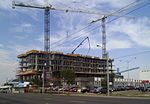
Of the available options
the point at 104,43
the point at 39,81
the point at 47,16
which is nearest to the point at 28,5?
the point at 47,16

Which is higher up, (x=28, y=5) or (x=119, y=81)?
(x=28, y=5)

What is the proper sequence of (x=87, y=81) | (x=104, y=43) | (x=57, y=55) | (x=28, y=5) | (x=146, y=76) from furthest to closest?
(x=57, y=55) → (x=87, y=81) → (x=104, y=43) → (x=146, y=76) → (x=28, y=5)

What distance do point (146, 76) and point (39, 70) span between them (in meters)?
81.4

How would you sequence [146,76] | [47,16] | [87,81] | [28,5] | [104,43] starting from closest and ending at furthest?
[28,5] < [146,76] < [47,16] < [104,43] < [87,81]

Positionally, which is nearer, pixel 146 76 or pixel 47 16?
pixel 146 76

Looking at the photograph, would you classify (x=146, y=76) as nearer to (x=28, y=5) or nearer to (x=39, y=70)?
(x=28, y=5)

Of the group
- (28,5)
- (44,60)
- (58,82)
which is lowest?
(58,82)

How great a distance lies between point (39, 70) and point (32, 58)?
8.63m

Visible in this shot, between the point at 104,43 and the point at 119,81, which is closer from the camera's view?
the point at 104,43

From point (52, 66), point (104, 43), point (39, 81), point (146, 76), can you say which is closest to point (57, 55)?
point (52, 66)

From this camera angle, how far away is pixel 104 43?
153m

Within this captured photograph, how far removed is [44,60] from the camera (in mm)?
196125

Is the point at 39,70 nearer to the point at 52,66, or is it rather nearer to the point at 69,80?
the point at 52,66

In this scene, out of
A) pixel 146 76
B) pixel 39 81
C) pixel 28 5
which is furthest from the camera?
pixel 39 81
